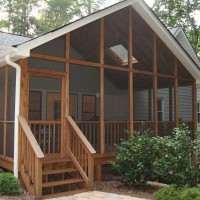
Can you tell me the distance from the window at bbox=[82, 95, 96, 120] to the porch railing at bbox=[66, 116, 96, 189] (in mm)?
5393

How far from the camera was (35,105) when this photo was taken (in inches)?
478

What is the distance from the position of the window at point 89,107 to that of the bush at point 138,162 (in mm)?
6070

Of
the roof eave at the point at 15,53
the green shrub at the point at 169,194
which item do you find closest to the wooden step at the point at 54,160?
the roof eave at the point at 15,53

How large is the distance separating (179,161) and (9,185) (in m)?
3.72

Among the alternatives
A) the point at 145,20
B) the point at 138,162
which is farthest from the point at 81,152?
the point at 145,20

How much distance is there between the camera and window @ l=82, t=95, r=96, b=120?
549 inches

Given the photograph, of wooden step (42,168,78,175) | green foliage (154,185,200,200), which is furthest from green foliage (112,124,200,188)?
wooden step (42,168,78,175)

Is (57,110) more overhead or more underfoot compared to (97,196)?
more overhead

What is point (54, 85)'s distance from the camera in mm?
12633

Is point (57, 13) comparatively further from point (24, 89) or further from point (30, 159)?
point (30, 159)

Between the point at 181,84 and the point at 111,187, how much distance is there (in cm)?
694

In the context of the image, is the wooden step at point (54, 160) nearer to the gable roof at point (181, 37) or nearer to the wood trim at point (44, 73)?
the wood trim at point (44, 73)

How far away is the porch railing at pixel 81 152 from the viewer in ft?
24.7

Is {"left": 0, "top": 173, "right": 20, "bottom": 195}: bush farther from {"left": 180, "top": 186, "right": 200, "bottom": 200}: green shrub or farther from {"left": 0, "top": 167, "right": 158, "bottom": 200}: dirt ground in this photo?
{"left": 180, "top": 186, "right": 200, "bottom": 200}: green shrub
